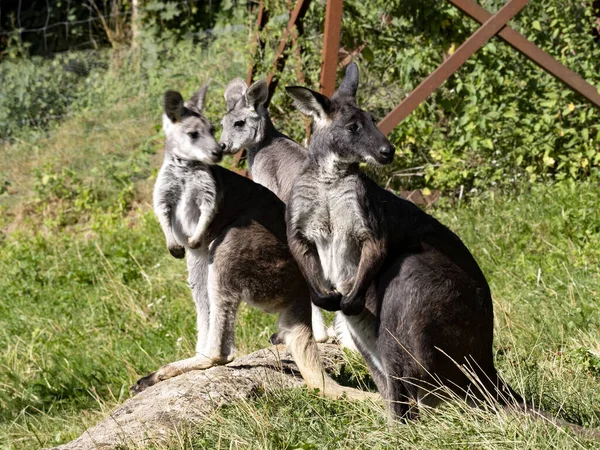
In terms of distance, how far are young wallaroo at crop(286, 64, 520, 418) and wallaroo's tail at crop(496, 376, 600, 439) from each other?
0.01 m

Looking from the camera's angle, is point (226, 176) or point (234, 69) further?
point (234, 69)

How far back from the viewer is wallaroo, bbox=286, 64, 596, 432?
399 cm

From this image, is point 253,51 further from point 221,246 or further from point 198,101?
point 221,246

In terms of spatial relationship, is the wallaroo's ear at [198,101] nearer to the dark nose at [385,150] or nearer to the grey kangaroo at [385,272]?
the grey kangaroo at [385,272]

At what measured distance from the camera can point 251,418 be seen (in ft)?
13.8

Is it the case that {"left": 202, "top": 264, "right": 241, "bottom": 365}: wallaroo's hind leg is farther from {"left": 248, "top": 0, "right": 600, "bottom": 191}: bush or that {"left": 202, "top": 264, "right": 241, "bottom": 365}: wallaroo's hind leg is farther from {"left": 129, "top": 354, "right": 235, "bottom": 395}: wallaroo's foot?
{"left": 248, "top": 0, "right": 600, "bottom": 191}: bush

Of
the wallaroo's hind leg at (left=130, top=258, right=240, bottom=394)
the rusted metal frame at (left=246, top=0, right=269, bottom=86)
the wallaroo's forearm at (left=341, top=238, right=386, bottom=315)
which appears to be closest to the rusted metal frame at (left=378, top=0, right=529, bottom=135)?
the rusted metal frame at (left=246, top=0, right=269, bottom=86)

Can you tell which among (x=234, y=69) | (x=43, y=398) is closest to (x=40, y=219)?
(x=234, y=69)

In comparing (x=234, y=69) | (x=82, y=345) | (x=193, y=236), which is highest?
(x=193, y=236)

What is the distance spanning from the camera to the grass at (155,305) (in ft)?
13.7

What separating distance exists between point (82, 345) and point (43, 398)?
86cm

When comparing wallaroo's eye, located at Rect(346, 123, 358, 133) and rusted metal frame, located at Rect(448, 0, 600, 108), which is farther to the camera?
rusted metal frame, located at Rect(448, 0, 600, 108)

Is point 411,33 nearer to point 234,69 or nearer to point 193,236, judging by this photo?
point 234,69

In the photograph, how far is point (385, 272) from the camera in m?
4.16
